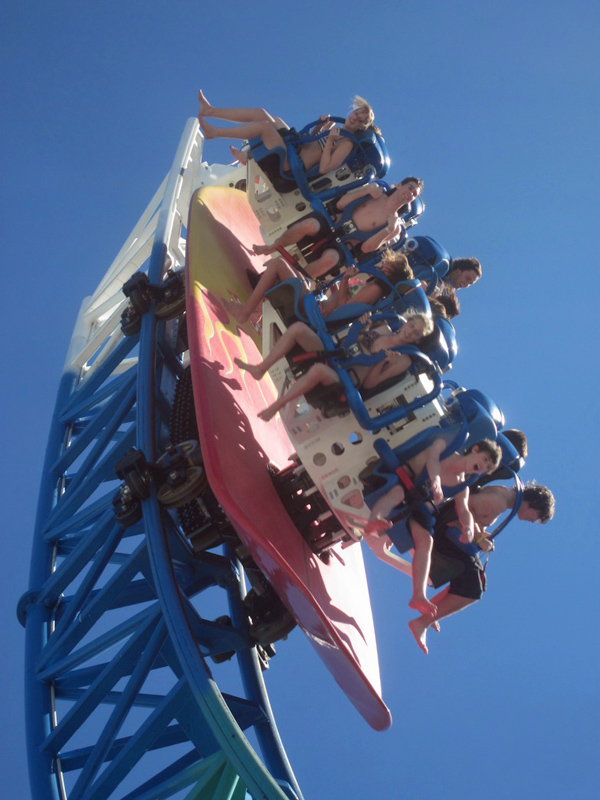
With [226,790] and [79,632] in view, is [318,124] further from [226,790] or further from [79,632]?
[226,790]

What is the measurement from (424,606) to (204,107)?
4.14 meters

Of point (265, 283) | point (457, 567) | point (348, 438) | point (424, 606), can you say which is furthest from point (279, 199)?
point (424, 606)

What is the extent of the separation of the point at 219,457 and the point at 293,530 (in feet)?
2.66

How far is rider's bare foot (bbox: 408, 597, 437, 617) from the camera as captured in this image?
16.2 ft

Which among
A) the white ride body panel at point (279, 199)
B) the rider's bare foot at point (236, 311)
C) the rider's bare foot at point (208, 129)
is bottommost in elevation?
the rider's bare foot at point (236, 311)

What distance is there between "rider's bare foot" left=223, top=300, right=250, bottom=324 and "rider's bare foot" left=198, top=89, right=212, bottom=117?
1.77 m

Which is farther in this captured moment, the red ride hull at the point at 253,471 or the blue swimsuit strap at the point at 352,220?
the blue swimsuit strap at the point at 352,220

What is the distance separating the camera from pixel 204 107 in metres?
7.15

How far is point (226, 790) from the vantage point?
179 inches

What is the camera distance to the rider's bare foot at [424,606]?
16.2ft

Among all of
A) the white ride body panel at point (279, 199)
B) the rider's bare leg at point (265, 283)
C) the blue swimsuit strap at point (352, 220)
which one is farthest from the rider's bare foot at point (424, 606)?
the white ride body panel at point (279, 199)

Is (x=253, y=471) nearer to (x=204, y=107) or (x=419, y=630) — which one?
(x=419, y=630)

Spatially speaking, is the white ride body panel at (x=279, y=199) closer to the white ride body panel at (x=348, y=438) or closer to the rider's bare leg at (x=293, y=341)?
the rider's bare leg at (x=293, y=341)

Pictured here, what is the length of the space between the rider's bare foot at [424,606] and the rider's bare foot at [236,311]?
2143 mm
